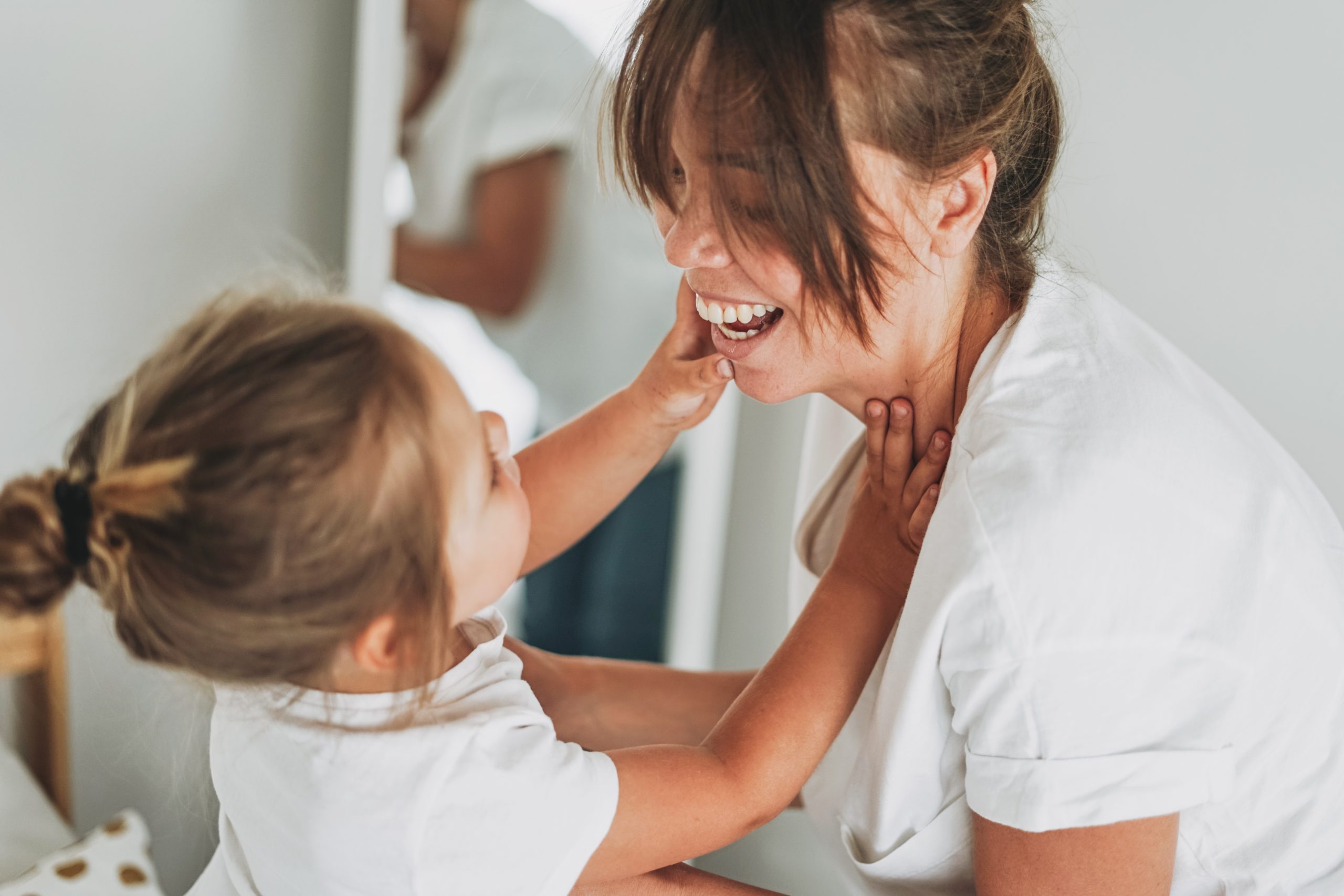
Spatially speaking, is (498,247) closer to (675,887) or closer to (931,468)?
(931,468)

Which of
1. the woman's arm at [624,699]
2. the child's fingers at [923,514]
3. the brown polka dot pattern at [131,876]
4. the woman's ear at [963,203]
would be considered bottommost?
the brown polka dot pattern at [131,876]

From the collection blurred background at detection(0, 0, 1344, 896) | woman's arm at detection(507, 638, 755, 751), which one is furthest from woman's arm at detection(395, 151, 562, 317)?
woman's arm at detection(507, 638, 755, 751)

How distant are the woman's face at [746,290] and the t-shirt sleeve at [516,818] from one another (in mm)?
393

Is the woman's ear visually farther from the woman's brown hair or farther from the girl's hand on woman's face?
the girl's hand on woman's face

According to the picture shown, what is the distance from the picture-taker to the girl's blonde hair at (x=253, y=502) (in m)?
0.68

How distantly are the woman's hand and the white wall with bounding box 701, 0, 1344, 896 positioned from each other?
0.51 meters

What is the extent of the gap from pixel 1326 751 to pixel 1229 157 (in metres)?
0.67

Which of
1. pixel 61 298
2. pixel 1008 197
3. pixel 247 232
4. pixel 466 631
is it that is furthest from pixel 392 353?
pixel 247 232

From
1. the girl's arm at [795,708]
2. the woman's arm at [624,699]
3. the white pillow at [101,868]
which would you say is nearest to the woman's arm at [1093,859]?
the girl's arm at [795,708]

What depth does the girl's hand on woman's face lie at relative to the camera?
950mm

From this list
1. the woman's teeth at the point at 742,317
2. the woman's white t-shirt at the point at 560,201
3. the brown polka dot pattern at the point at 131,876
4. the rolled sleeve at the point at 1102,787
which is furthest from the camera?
the woman's white t-shirt at the point at 560,201

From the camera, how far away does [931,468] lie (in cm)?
95

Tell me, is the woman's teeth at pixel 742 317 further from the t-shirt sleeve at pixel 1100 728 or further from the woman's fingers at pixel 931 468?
the t-shirt sleeve at pixel 1100 728

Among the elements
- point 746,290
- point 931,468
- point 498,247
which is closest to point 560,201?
point 498,247
